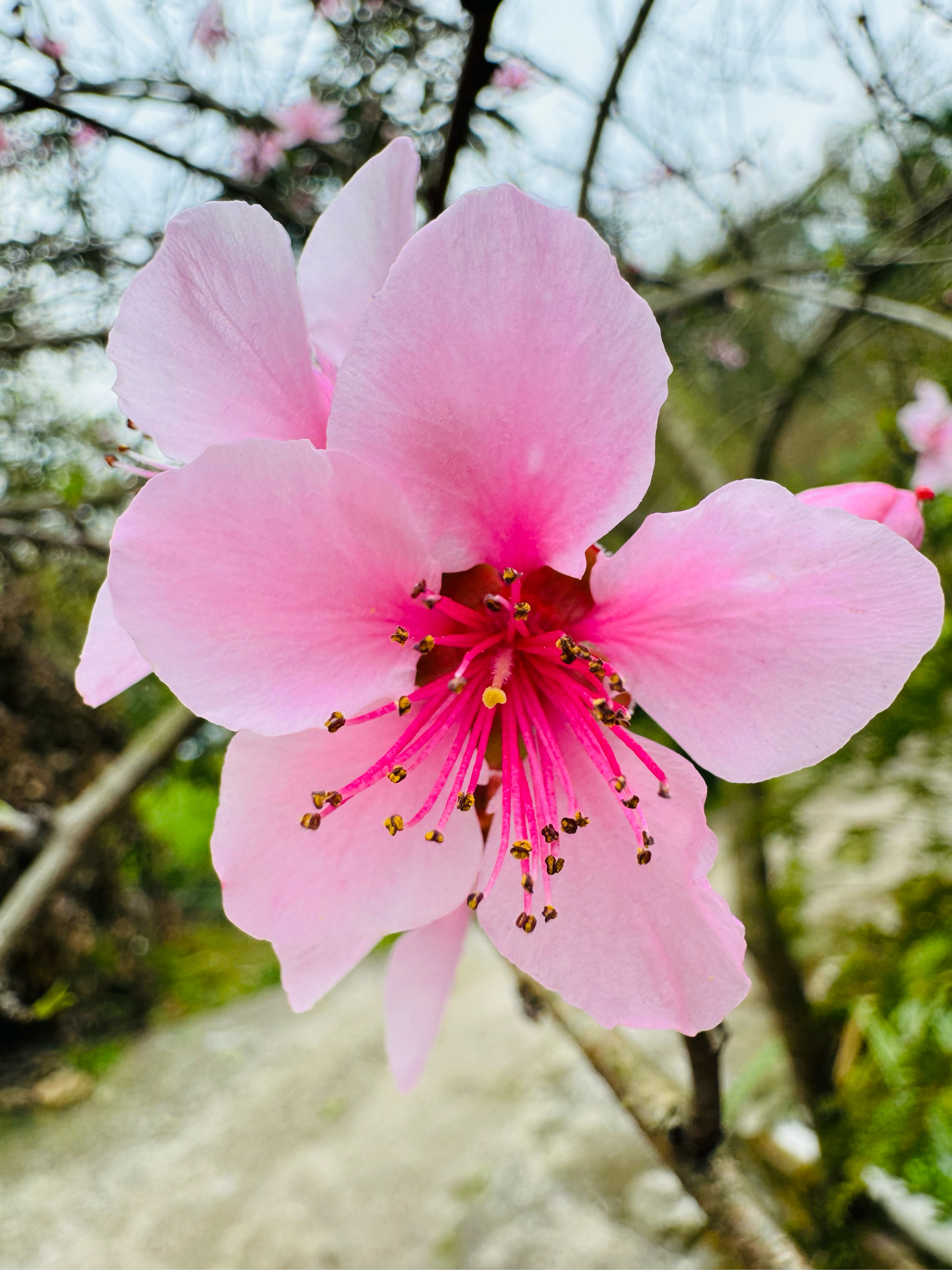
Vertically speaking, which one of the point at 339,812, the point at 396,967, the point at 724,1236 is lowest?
the point at 724,1236

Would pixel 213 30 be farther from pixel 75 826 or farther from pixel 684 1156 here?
pixel 684 1156

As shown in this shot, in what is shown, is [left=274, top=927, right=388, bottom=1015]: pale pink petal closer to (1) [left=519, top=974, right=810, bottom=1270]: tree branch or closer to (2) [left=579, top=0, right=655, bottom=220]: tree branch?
(1) [left=519, top=974, right=810, bottom=1270]: tree branch

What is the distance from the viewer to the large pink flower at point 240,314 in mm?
369

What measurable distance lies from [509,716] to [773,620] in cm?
15

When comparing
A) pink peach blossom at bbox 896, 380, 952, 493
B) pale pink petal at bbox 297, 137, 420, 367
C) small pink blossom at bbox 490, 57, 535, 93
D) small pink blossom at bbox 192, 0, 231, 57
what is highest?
small pink blossom at bbox 192, 0, 231, 57

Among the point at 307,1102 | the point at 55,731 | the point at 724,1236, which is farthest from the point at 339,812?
the point at 55,731

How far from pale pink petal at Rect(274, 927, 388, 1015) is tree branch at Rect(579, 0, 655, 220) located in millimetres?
769

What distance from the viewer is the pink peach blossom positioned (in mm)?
1355

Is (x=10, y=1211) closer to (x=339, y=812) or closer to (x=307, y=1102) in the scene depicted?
(x=307, y=1102)

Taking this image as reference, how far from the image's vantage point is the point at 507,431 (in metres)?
0.37

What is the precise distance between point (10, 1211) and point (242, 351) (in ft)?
10.8

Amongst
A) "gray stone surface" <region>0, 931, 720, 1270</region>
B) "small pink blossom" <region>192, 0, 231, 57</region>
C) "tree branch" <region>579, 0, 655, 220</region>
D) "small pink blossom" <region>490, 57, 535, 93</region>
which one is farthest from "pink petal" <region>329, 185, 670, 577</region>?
"gray stone surface" <region>0, 931, 720, 1270</region>

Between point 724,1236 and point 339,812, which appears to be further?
point 724,1236

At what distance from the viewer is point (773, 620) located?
36 cm
